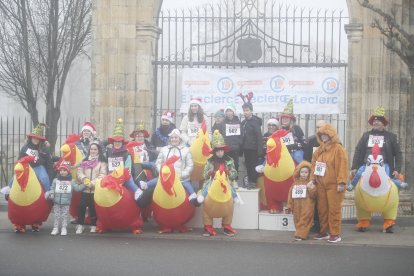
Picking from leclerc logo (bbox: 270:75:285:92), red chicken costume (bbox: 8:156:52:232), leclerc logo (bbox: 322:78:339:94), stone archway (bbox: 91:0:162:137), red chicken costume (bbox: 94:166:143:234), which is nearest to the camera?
red chicken costume (bbox: 94:166:143:234)

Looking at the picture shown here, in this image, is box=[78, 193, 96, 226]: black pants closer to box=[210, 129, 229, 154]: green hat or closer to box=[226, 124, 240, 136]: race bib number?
box=[210, 129, 229, 154]: green hat

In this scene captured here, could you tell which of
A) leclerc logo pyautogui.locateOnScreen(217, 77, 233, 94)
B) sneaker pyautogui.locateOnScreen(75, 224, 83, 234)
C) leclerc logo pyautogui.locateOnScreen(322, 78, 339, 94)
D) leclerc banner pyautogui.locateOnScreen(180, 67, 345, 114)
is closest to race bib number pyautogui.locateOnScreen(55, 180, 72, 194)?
sneaker pyautogui.locateOnScreen(75, 224, 83, 234)

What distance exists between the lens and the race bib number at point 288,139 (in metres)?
11.8

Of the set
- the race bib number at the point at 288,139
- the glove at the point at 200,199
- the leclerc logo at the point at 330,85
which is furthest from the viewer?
the leclerc logo at the point at 330,85

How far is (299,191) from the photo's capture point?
10953mm

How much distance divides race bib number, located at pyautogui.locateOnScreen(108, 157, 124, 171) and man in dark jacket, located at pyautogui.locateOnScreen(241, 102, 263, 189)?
1987mm

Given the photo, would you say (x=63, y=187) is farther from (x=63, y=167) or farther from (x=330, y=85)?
(x=330, y=85)

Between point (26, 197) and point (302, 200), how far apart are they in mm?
3843

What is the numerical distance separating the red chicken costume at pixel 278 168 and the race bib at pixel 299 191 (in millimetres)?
546

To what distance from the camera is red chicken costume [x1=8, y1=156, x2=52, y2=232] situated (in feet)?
36.6

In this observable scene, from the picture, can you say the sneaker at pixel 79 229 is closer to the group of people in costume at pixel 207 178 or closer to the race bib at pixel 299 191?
the group of people in costume at pixel 207 178

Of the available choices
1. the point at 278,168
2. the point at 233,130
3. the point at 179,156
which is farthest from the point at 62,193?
the point at 278,168

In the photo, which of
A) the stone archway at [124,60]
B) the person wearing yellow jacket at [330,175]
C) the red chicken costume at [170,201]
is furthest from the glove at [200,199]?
the stone archway at [124,60]

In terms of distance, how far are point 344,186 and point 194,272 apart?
2.91 m
